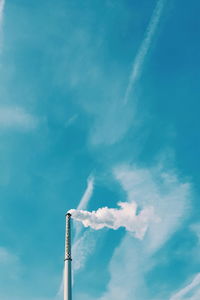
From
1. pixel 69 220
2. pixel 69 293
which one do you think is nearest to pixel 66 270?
pixel 69 293

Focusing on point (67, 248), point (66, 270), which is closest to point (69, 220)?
point (67, 248)

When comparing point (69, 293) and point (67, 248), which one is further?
point (67, 248)

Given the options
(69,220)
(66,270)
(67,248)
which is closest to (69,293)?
(66,270)

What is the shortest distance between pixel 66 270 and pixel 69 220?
12101 millimetres

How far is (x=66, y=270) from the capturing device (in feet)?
222

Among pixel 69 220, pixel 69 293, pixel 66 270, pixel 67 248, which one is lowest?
pixel 69 293

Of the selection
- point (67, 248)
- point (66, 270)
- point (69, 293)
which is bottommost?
point (69, 293)

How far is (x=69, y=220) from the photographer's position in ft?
250

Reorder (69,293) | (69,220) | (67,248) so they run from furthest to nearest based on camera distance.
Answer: (69,220)
(67,248)
(69,293)

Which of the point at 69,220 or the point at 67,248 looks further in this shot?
the point at 69,220

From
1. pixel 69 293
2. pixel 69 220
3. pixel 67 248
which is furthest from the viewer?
pixel 69 220

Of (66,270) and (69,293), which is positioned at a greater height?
(66,270)

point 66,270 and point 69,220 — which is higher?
point 69,220

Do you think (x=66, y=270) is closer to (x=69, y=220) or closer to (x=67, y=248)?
(x=67, y=248)
